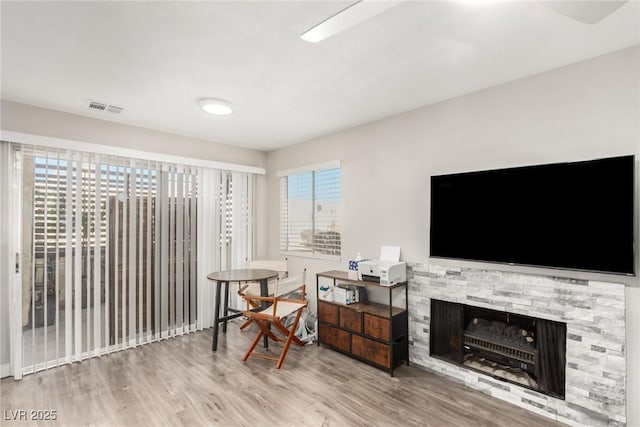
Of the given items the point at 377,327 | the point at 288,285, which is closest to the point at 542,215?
the point at 377,327

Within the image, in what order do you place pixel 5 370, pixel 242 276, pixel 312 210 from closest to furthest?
pixel 5 370 → pixel 242 276 → pixel 312 210

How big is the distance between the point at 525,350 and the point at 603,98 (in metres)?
1.97

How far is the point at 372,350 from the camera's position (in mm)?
3033

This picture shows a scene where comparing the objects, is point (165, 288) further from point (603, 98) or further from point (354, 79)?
point (603, 98)

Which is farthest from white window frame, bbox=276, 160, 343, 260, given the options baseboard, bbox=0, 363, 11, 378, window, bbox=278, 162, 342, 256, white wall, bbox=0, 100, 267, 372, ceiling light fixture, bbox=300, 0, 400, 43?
baseboard, bbox=0, 363, 11, 378

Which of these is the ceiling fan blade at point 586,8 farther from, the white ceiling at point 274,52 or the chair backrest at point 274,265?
the chair backrest at point 274,265

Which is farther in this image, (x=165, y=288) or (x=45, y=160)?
(x=165, y=288)

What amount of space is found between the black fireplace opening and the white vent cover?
3.68 metres

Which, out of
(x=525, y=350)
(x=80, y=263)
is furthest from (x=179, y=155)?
(x=525, y=350)

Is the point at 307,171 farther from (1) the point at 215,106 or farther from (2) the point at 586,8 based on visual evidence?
(2) the point at 586,8

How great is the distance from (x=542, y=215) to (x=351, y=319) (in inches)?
76.9

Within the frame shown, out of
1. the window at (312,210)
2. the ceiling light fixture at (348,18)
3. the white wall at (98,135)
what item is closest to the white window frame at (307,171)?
the window at (312,210)

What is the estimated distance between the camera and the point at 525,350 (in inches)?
98.7

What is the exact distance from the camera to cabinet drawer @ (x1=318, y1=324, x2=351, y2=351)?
328 cm
